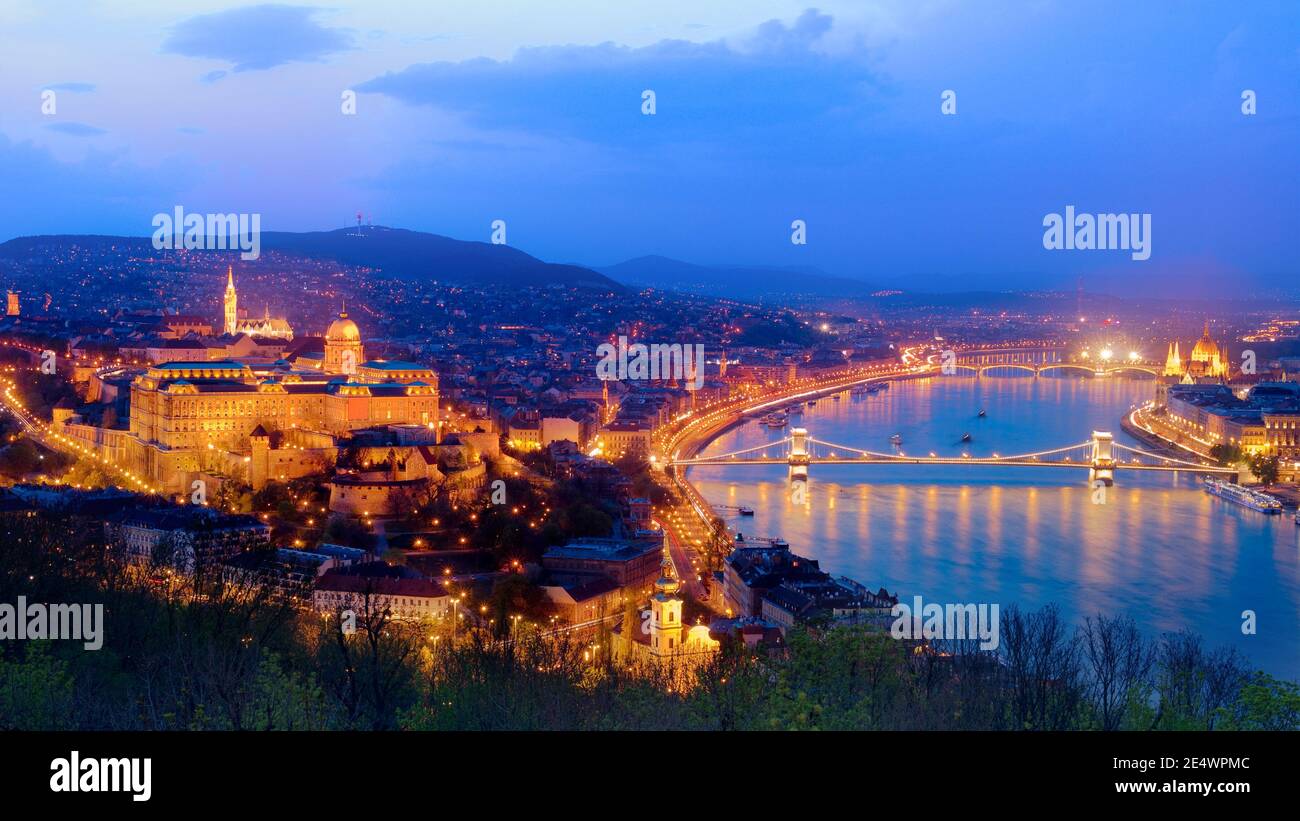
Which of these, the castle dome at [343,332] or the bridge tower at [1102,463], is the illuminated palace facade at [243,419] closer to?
the castle dome at [343,332]

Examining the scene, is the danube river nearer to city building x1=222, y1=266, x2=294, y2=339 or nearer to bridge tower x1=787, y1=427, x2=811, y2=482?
bridge tower x1=787, y1=427, x2=811, y2=482

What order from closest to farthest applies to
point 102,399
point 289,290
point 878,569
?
point 878,569 < point 102,399 < point 289,290

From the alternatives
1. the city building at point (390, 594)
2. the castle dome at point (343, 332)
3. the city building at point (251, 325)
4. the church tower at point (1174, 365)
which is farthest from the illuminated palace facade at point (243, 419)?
the church tower at point (1174, 365)

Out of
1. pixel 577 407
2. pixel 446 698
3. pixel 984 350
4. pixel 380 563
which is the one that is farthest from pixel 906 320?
pixel 446 698

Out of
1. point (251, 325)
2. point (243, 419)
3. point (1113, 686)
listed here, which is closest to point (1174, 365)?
point (251, 325)

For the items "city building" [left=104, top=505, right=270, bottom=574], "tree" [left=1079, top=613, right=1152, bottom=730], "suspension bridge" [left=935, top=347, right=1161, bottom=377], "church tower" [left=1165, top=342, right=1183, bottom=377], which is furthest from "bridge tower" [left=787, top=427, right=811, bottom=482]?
"church tower" [left=1165, top=342, right=1183, bottom=377]

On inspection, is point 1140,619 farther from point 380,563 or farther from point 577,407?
point 577,407
